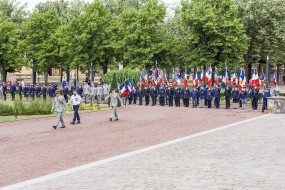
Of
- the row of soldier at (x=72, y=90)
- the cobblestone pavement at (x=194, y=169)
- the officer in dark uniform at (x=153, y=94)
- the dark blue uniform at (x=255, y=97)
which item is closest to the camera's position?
the cobblestone pavement at (x=194, y=169)

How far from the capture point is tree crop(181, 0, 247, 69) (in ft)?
161

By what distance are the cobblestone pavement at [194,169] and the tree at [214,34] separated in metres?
34.0

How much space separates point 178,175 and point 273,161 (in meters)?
3.24

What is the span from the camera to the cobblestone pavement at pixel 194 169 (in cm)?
963

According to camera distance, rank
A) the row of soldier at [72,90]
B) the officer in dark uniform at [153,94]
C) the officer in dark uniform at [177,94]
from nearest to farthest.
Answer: the officer in dark uniform at [177,94] → the officer in dark uniform at [153,94] → the row of soldier at [72,90]

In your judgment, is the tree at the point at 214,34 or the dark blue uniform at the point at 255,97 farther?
the tree at the point at 214,34

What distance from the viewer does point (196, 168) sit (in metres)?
11.4

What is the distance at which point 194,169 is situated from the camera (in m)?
11.2

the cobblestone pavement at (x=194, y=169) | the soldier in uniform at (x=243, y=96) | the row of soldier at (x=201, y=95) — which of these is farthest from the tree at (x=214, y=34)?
the cobblestone pavement at (x=194, y=169)

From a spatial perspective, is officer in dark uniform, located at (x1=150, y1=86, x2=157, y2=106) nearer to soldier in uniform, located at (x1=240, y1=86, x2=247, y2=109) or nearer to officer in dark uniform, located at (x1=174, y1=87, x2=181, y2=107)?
officer in dark uniform, located at (x1=174, y1=87, x2=181, y2=107)

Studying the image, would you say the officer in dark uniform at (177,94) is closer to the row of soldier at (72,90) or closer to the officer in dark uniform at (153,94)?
the officer in dark uniform at (153,94)

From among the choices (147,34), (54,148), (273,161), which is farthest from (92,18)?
(273,161)

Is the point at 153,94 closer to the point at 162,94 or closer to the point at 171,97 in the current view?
the point at 162,94

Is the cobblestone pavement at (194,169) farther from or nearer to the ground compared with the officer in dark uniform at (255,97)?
nearer to the ground
